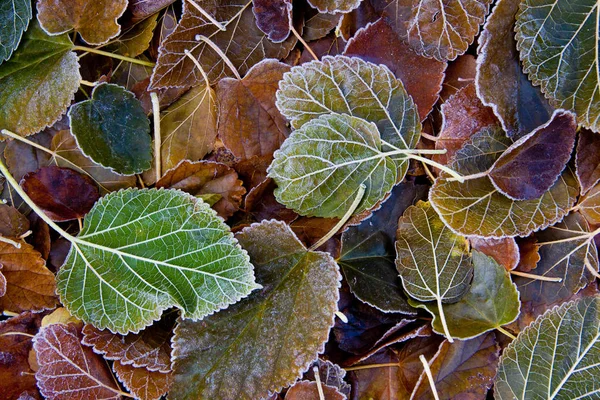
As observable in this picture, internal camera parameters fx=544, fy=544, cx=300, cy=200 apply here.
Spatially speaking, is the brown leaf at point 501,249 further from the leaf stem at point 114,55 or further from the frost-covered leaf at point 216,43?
the leaf stem at point 114,55

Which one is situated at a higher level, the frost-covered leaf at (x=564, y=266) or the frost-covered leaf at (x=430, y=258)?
the frost-covered leaf at (x=430, y=258)

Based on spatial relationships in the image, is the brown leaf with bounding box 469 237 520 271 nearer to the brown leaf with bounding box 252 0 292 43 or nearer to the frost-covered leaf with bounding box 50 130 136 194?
the brown leaf with bounding box 252 0 292 43

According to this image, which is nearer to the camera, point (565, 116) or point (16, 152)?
point (565, 116)

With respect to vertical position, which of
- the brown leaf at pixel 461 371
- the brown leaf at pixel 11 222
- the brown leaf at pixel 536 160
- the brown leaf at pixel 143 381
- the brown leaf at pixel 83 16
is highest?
the brown leaf at pixel 83 16

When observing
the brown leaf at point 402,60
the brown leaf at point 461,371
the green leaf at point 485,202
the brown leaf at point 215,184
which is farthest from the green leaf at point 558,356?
the brown leaf at point 215,184

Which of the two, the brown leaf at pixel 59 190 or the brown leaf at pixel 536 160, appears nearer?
the brown leaf at pixel 536 160

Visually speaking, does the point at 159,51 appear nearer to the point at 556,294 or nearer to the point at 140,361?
the point at 140,361

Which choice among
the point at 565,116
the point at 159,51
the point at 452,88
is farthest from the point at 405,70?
the point at 159,51
